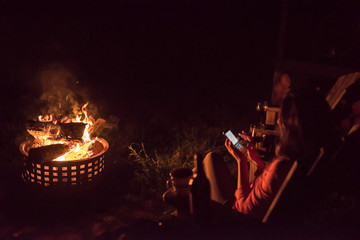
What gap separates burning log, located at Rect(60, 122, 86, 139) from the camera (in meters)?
3.87

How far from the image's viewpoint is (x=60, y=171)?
3.66 meters

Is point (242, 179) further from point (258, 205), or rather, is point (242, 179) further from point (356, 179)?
point (356, 179)

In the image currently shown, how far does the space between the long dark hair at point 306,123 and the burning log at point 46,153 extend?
2.52 meters

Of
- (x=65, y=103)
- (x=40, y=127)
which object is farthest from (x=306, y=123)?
(x=65, y=103)

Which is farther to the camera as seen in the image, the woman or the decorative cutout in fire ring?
the decorative cutout in fire ring

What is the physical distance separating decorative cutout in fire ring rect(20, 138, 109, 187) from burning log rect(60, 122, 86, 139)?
350mm

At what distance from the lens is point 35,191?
152 inches

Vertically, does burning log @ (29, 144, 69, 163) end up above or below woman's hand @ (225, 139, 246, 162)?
below

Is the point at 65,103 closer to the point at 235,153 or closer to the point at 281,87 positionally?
the point at 235,153

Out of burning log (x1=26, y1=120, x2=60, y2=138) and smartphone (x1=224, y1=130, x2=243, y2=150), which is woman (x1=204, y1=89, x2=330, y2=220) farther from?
burning log (x1=26, y1=120, x2=60, y2=138)

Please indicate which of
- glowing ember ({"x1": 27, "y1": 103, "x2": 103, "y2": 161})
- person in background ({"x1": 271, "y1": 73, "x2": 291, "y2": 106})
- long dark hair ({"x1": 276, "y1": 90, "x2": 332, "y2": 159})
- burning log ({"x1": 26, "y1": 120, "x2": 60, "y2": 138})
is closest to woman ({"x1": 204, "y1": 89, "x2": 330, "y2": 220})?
long dark hair ({"x1": 276, "y1": 90, "x2": 332, "y2": 159})

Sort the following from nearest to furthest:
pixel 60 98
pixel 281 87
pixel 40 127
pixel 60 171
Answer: pixel 60 171, pixel 40 127, pixel 281 87, pixel 60 98

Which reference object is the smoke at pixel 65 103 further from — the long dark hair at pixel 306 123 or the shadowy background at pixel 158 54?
the long dark hair at pixel 306 123

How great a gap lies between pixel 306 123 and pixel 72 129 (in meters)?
2.70
